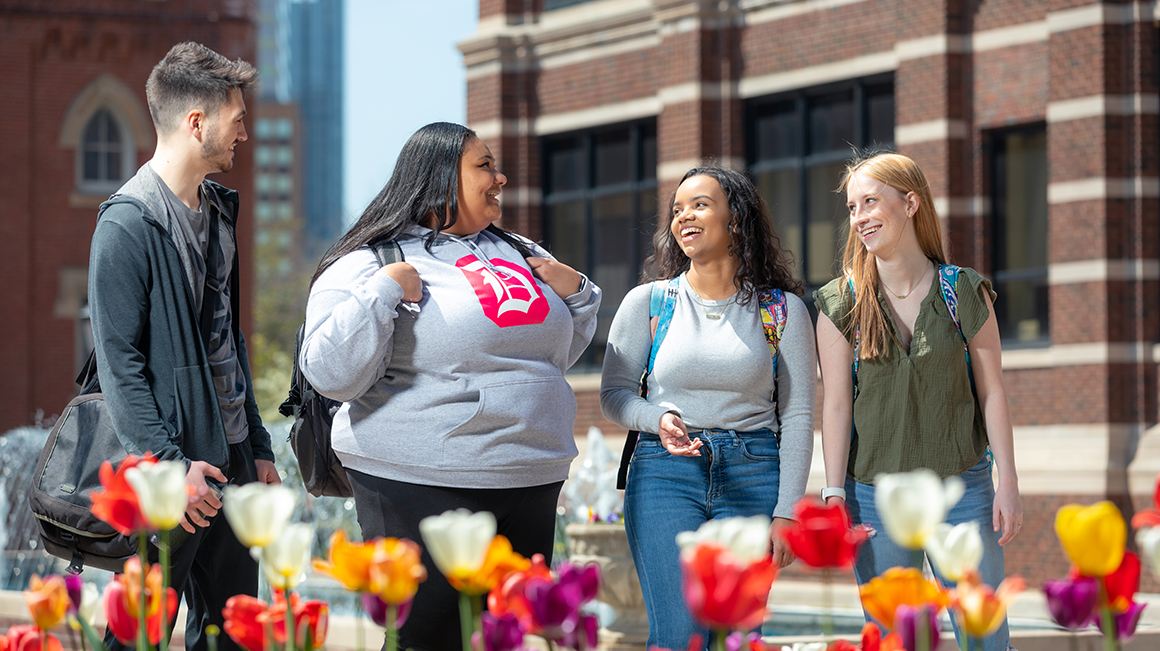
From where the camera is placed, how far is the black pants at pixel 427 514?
144 inches

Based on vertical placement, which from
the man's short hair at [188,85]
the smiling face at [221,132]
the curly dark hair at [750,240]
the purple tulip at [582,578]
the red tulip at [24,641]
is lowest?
the red tulip at [24,641]

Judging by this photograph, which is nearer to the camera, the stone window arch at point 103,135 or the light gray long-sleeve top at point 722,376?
the light gray long-sleeve top at point 722,376

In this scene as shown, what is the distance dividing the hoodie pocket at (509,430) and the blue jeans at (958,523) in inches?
40.4

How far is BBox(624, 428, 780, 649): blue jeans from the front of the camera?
162 inches

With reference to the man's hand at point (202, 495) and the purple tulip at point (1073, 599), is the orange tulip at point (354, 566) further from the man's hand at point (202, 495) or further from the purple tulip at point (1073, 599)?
the man's hand at point (202, 495)

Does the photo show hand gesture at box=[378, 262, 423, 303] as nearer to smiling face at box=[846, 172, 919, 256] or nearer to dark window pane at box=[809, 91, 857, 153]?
smiling face at box=[846, 172, 919, 256]

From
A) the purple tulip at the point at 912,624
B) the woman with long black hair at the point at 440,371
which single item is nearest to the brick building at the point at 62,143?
the woman with long black hair at the point at 440,371

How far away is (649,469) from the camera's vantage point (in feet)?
13.8

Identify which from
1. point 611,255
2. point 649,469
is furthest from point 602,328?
point 649,469

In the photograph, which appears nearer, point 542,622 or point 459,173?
point 542,622

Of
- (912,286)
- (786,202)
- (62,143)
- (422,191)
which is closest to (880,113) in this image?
(786,202)

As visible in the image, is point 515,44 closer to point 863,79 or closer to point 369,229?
point 863,79

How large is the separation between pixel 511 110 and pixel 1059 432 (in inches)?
344

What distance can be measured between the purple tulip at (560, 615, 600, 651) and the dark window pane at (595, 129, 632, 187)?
16.2 metres
